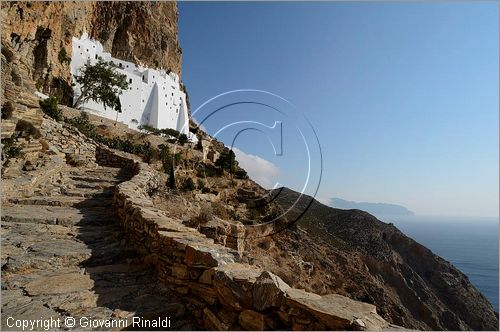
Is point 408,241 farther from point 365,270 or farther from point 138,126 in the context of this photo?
point 138,126

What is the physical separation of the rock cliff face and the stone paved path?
5.04 m

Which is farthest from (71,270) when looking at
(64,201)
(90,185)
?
(90,185)

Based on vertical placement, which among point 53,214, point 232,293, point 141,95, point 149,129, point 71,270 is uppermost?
point 141,95

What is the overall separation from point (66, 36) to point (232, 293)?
1688 inches

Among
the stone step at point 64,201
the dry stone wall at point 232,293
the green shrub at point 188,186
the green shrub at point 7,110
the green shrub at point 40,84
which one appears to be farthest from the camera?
the green shrub at point 40,84

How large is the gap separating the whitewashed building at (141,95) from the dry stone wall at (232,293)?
122 ft

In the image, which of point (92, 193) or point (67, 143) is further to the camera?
point (67, 143)

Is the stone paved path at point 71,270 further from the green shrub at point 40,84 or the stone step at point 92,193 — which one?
the green shrub at point 40,84

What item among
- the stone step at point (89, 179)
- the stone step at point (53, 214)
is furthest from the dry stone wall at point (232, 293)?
the stone step at point (89, 179)

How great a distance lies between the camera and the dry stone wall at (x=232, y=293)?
2453 millimetres

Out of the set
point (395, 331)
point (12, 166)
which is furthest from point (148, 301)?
point (12, 166)

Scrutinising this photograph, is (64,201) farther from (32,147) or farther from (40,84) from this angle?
(40,84)

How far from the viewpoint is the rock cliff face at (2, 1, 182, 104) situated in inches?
516

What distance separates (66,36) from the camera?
35875 millimetres
